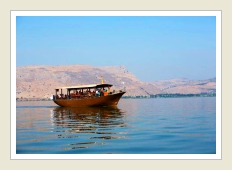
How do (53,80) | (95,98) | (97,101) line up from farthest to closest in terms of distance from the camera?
(53,80)
(97,101)
(95,98)

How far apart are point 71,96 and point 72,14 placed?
35303 millimetres

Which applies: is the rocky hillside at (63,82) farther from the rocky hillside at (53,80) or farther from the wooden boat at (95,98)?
the wooden boat at (95,98)

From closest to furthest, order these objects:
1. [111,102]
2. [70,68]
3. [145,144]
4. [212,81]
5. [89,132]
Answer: [145,144] < [89,132] < [111,102] < [212,81] < [70,68]

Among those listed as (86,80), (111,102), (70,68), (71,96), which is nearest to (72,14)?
(111,102)

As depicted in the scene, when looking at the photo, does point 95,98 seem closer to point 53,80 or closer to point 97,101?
point 97,101

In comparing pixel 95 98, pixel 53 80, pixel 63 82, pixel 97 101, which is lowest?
pixel 97 101

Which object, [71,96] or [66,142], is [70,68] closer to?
[71,96]

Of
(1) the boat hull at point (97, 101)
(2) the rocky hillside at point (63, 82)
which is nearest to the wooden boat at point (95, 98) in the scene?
(1) the boat hull at point (97, 101)

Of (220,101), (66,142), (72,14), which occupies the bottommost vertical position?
(66,142)

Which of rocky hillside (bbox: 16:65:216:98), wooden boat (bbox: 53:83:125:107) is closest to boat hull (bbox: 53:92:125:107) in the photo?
wooden boat (bbox: 53:83:125:107)

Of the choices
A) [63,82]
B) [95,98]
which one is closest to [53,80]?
[63,82]

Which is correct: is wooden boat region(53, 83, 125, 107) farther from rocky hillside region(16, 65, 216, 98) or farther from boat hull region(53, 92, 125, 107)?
rocky hillside region(16, 65, 216, 98)

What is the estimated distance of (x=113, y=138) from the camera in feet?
50.5

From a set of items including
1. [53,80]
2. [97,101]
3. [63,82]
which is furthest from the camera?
[63,82]
